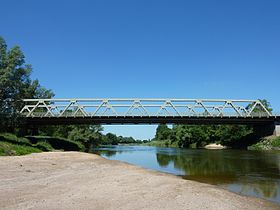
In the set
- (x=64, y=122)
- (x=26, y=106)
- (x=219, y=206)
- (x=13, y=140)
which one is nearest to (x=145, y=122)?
(x=64, y=122)

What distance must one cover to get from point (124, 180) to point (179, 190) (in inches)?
165

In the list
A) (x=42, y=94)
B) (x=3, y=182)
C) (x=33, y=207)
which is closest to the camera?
(x=33, y=207)

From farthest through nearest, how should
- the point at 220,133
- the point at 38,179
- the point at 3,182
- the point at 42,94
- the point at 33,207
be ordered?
the point at 220,133 → the point at 42,94 → the point at 38,179 → the point at 3,182 → the point at 33,207

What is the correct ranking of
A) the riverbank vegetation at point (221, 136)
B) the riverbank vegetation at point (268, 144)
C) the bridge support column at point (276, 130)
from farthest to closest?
the riverbank vegetation at point (221, 136) → the bridge support column at point (276, 130) → the riverbank vegetation at point (268, 144)

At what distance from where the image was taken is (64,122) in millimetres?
86750

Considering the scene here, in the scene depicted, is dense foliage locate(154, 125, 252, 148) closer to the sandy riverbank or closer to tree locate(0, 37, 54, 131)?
tree locate(0, 37, 54, 131)

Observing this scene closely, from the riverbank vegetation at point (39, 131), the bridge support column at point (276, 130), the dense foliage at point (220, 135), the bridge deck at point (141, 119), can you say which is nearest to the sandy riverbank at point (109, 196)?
the riverbank vegetation at point (39, 131)

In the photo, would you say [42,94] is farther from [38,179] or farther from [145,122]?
[38,179]

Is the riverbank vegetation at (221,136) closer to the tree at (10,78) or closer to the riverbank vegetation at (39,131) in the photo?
the riverbank vegetation at (39,131)

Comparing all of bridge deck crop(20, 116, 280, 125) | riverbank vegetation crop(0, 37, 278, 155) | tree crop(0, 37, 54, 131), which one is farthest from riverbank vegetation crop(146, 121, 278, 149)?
tree crop(0, 37, 54, 131)

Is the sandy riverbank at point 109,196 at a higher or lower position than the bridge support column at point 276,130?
lower

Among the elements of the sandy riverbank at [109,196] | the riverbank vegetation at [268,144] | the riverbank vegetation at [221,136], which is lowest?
the sandy riverbank at [109,196]

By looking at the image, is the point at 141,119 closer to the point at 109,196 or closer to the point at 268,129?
the point at 268,129

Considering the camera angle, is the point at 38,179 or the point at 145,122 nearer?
the point at 38,179
